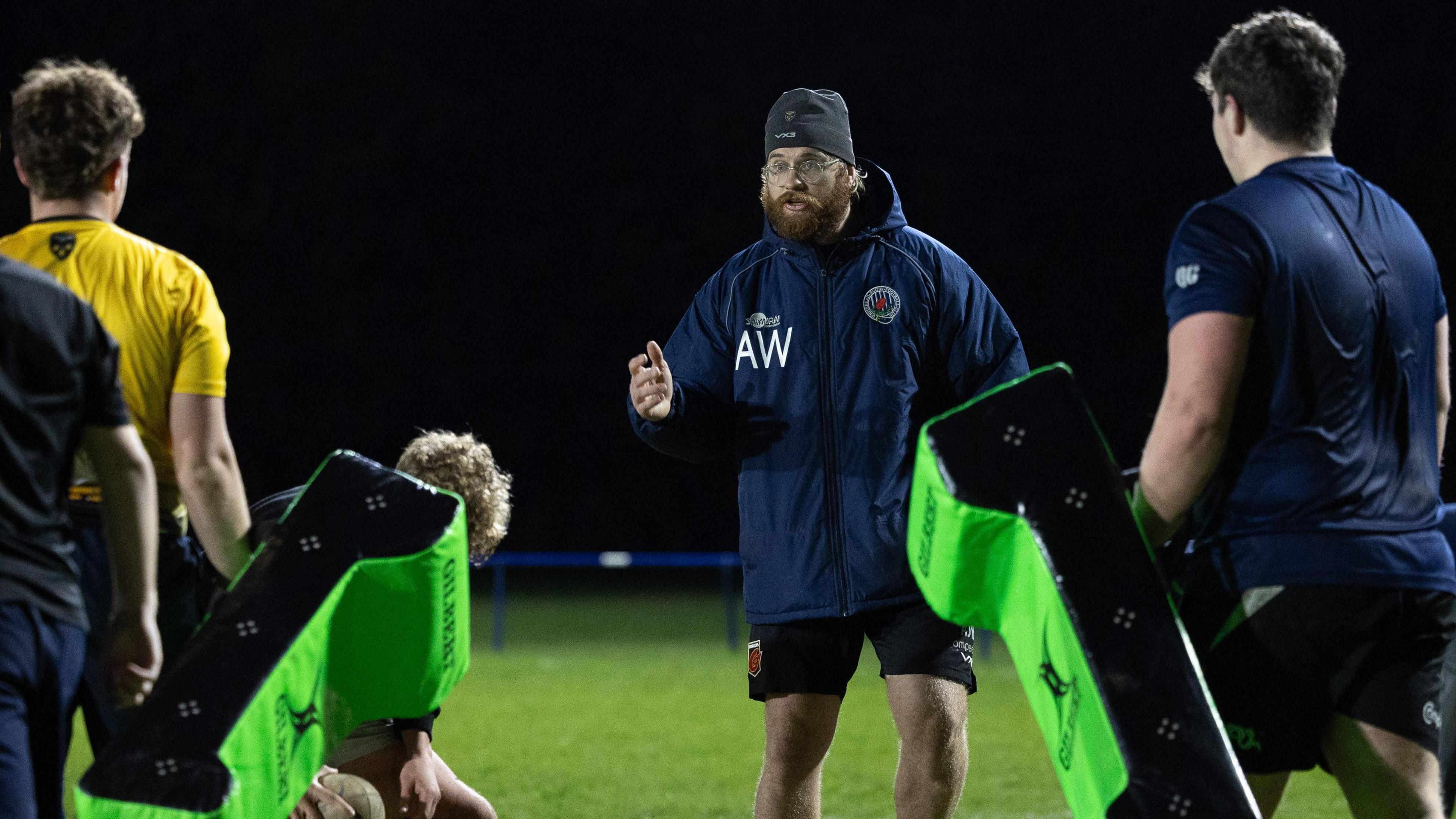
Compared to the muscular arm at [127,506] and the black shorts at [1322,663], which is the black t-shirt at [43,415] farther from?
the black shorts at [1322,663]

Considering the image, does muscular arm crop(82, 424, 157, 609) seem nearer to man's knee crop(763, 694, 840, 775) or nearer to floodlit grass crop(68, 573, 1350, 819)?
man's knee crop(763, 694, 840, 775)

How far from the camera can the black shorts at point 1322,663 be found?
8.66 ft

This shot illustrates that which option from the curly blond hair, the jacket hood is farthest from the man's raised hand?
the jacket hood

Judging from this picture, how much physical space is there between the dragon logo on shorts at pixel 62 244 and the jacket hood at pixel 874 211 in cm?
191

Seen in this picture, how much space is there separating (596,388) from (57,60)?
2575cm

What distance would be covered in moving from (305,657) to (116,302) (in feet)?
2.80

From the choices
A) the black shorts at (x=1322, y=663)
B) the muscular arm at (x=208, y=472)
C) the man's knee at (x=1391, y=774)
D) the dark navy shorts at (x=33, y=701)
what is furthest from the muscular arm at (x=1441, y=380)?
the dark navy shorts at (x=33, y=701)

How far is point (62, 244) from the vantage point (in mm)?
3029

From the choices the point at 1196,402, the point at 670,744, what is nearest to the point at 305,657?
the point at 1196,402

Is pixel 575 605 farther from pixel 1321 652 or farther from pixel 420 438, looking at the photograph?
pixel 1321 652

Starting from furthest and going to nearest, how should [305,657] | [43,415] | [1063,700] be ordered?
[305,657], [1063,700], [43,415]

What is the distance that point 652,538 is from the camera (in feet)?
90.2

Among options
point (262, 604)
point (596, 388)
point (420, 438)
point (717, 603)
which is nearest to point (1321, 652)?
point (262, 604)

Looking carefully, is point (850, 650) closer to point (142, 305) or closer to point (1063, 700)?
point (1063, 700)
